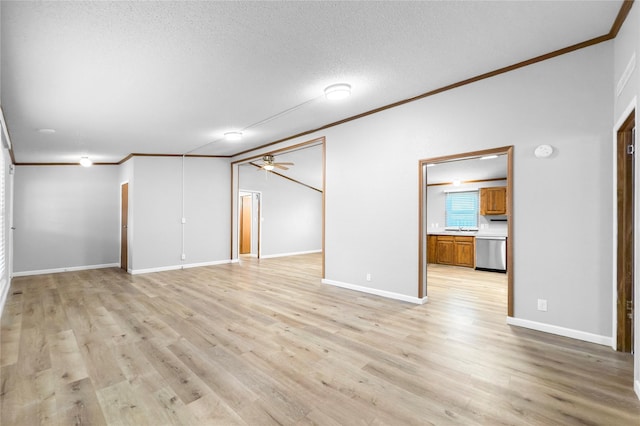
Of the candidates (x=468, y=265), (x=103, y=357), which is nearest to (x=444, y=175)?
(x=468, y=265)

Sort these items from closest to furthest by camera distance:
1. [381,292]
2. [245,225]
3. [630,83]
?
[630,83] → [381,292] → [245,225]

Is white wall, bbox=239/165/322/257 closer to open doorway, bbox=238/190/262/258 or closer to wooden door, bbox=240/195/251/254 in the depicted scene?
open doorway, bbox=238/190/262/258

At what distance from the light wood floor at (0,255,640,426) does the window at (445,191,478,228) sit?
4053 millimetres

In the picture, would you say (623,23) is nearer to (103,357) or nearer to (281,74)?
(281,74)

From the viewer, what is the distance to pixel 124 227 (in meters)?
7.47

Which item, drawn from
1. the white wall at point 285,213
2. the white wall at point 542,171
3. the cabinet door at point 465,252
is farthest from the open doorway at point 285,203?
the cabinet door at point 465,252

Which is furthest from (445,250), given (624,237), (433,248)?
(624,237)

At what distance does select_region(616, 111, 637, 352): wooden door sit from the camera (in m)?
2.68

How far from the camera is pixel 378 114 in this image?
470 cm

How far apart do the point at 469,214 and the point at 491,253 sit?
5.06ft

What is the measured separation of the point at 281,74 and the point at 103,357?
323cm

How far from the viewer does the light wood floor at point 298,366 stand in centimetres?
191

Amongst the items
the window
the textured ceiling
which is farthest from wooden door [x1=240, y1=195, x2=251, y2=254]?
the window

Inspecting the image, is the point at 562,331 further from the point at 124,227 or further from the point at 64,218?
the point at 64,218
